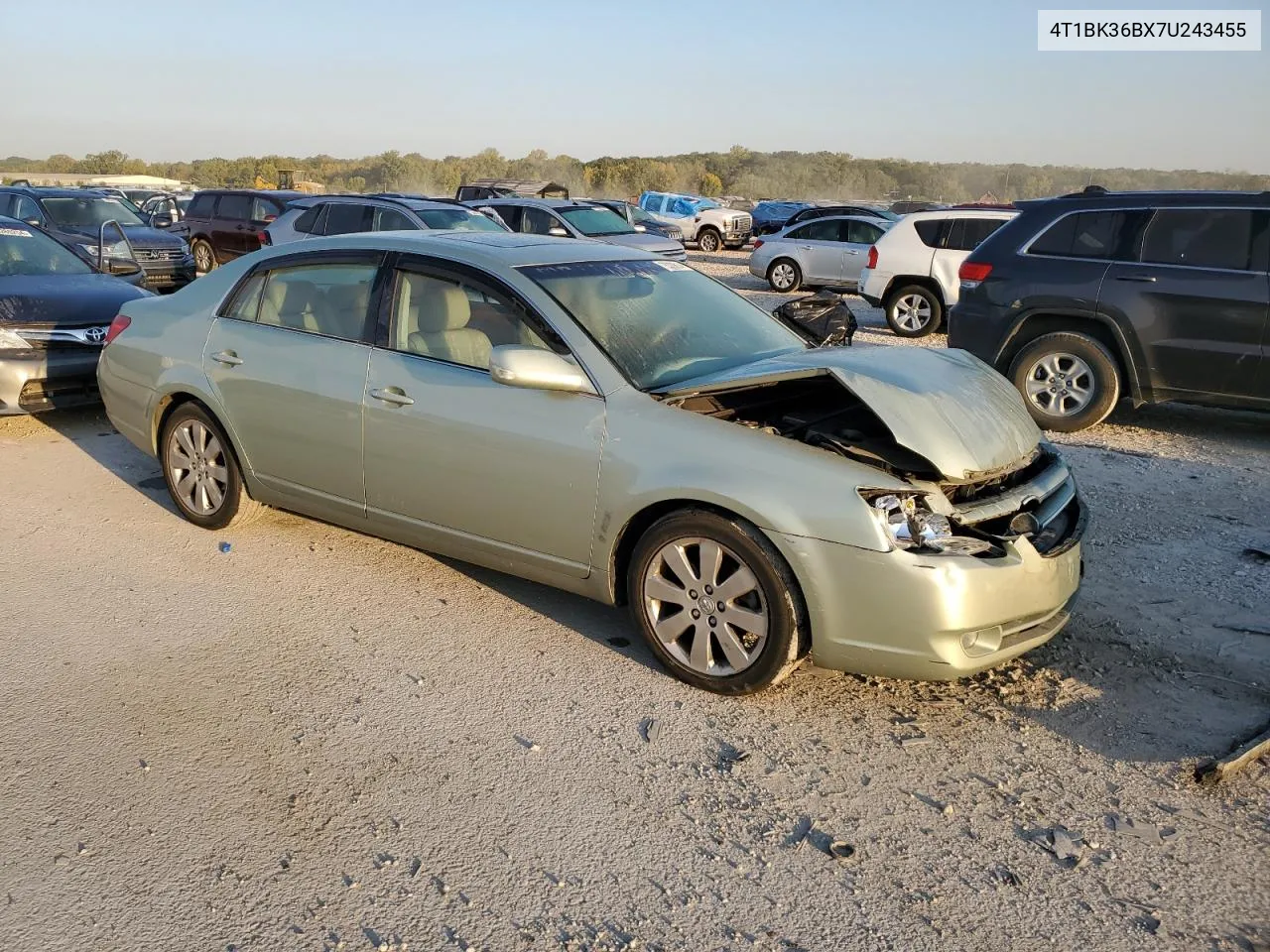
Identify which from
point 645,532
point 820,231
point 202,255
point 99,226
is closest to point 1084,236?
point 645,532

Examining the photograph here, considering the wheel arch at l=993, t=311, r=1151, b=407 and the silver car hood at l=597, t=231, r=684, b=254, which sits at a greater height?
the silver car hood at l=597, t=231, r=684, b=254

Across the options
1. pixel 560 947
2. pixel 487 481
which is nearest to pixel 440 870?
pixel 560 947

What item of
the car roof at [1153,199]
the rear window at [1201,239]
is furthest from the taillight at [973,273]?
the rear window at [1201,239]

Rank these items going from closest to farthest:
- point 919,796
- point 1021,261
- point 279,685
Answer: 1. point 919,796
2. point 279,685
3. point 1021,261

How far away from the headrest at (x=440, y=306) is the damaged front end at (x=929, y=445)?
3.85ft

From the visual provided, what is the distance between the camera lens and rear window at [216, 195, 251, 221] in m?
19.2

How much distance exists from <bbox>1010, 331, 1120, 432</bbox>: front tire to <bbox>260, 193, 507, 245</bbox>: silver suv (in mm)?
7555

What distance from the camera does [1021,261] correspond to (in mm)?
8414

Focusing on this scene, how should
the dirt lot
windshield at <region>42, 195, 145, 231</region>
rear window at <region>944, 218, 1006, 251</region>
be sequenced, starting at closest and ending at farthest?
the dirt lot → rear window at <region>944, 218, 1006, 251</region> → windshield at <region>42, 195, 145, 231</region>

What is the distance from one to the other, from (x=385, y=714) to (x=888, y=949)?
6.53 feet

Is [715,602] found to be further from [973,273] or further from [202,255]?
[202,255]

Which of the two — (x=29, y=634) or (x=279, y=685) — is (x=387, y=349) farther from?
(x=29, y=634)

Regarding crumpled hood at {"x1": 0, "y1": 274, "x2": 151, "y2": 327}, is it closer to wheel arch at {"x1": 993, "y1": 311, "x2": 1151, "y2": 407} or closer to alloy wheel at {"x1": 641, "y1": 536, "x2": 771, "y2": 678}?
alloy wheel at {"x1": 641, "y1": 536, "x2": 771, "y2": 678}

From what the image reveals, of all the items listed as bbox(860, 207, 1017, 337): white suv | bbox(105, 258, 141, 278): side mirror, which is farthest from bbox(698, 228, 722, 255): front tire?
bbox(105, 258, 141, 278): side mirror
